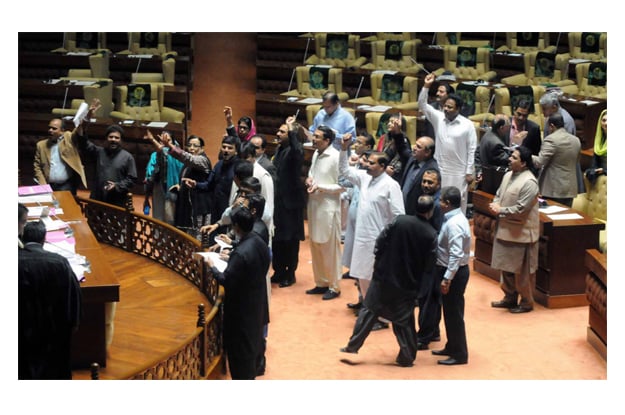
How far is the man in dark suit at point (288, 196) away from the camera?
7734mm

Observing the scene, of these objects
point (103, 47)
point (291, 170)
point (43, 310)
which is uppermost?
point (103, 47)

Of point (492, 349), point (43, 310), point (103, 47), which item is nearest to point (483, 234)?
point (492, 349)

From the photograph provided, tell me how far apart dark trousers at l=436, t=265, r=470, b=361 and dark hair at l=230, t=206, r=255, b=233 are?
154 cm

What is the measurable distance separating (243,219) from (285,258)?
265 cm

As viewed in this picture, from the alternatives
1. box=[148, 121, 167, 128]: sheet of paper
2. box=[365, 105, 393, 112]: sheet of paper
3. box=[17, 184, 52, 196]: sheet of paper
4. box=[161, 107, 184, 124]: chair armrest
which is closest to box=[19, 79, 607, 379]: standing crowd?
box=[17, 184, 52, 196]: sheet of paper

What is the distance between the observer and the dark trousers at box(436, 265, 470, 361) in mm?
6301

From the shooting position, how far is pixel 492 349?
6.75 meters

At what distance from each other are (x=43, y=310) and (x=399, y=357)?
239 centimetres

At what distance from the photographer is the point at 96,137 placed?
1096cm

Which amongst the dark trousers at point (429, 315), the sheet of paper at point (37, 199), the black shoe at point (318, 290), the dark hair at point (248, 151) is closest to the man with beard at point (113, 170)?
the sheet of paper at point (37, 199)

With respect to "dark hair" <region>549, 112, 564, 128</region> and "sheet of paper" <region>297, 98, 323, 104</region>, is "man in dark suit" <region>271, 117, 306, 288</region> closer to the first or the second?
"dark hair" <region>549, 112, 564, 128</region>

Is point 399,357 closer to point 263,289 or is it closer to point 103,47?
point 263,289

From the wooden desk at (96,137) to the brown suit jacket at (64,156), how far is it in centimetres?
204

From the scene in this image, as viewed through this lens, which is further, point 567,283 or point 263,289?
point 567,283
